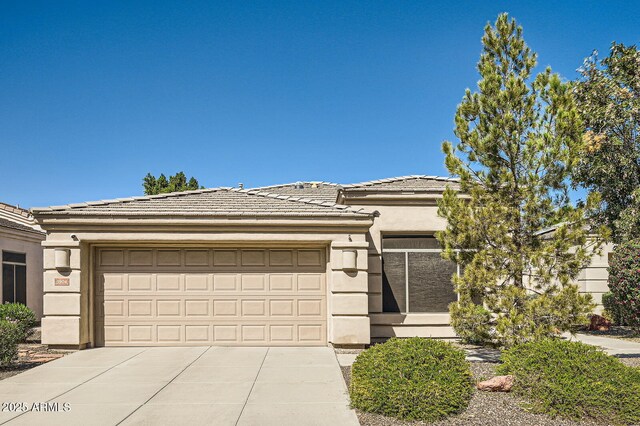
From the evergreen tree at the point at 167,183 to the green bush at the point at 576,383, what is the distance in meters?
32.4

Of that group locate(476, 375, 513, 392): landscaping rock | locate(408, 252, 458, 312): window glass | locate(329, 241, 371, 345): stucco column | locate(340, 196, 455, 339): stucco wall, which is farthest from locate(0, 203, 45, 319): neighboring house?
locate(476, 375, 513, 392): landscaping rock

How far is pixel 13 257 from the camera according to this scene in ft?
56.9

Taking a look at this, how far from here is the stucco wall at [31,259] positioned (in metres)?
17.4

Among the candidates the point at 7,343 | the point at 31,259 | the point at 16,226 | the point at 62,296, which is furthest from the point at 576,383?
the point at 31,259

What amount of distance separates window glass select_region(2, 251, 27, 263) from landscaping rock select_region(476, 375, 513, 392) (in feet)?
49.0

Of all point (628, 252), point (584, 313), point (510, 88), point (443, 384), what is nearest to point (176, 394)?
point (443, 384)

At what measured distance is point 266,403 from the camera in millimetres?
7664

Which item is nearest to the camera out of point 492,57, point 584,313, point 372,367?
point 372,367

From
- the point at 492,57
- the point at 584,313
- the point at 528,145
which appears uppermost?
the point at 492,57

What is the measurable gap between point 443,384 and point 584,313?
3.69 metres

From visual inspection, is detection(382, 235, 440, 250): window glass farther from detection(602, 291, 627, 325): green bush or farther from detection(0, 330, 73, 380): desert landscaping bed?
detection(602, 291, 627, 325): green bush

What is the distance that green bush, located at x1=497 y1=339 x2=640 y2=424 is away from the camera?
22.2 ft

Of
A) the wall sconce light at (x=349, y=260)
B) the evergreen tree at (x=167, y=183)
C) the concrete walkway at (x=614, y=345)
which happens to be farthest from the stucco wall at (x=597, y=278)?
the evergreen tree at (x=167, y=183)

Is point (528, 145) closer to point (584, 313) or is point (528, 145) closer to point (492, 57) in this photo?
point (492, 57)
